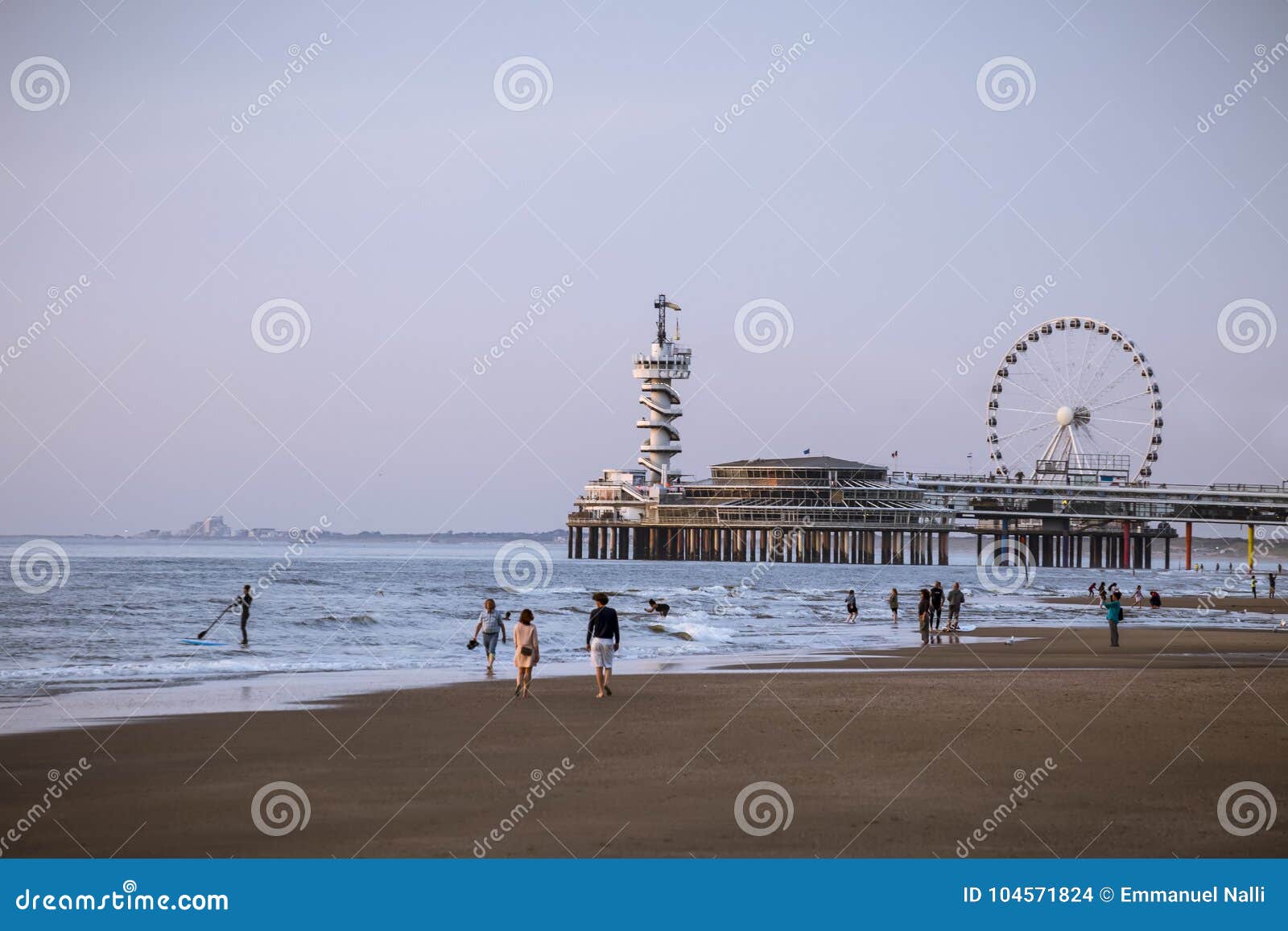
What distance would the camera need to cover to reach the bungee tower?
131 m

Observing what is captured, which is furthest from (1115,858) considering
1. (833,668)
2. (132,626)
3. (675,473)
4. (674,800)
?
(675,473)

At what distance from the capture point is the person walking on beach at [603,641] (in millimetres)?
17516

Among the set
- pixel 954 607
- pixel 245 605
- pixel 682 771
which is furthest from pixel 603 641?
pixel 954 607

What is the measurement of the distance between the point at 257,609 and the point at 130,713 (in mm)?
25650

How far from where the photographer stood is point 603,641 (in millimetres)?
17594

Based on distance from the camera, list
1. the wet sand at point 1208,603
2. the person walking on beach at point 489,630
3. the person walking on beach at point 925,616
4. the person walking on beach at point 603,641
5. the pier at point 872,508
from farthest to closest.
Result: the pier at point 872,508, the wet sand at point 1208,603, the person walking on beach at point 925,616, the person walking on beach at point 489,630, the person walking on beach at point 603,641

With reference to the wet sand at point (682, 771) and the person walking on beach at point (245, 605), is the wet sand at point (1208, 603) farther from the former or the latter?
the wet sand at point (682, 771)

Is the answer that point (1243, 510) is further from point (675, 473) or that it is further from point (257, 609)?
point (257, 609)

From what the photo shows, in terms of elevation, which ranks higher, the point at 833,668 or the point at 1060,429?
the point at 1060,429

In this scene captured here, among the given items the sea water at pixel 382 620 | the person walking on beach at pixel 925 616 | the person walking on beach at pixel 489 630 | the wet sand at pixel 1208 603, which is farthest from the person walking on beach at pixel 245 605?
the wet sand at pixel 1208 603

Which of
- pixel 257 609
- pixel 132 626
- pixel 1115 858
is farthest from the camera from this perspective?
pixel 257 609

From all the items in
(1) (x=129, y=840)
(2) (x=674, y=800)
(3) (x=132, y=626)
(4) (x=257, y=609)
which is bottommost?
(1) (x=129, y=840)

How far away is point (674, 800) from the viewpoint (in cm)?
1002

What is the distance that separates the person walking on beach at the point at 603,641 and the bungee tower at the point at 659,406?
Answer: 365 feet
